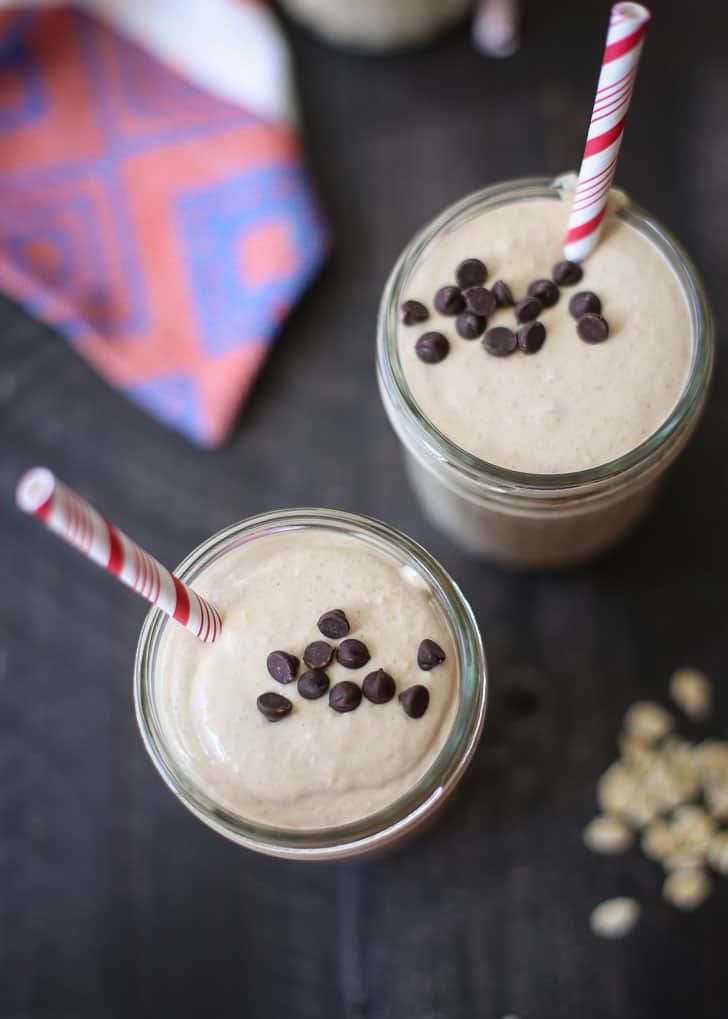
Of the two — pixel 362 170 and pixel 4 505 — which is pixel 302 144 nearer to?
pixel 362 170

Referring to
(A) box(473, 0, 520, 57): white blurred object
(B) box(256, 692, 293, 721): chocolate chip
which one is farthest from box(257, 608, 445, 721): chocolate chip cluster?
(A) box(473, 0, 520, 57): white blurred object

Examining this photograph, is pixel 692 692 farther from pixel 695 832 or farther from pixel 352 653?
pixel 352 653

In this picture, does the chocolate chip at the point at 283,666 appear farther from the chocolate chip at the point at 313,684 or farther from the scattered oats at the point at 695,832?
the scattered oats at the point at 695,832

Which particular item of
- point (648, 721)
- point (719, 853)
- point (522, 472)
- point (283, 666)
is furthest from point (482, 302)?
point (719, 853)

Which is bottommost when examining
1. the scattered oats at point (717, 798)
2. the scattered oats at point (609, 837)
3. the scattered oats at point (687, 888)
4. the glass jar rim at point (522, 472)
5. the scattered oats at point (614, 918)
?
the scattered oats at point (614, 918)

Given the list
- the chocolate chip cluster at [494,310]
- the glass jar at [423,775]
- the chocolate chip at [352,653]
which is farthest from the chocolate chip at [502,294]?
the chocolate chip at [352,653]

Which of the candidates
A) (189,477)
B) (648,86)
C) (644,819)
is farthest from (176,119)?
(644,819)

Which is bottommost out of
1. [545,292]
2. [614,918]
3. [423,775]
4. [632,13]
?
[614,918]
